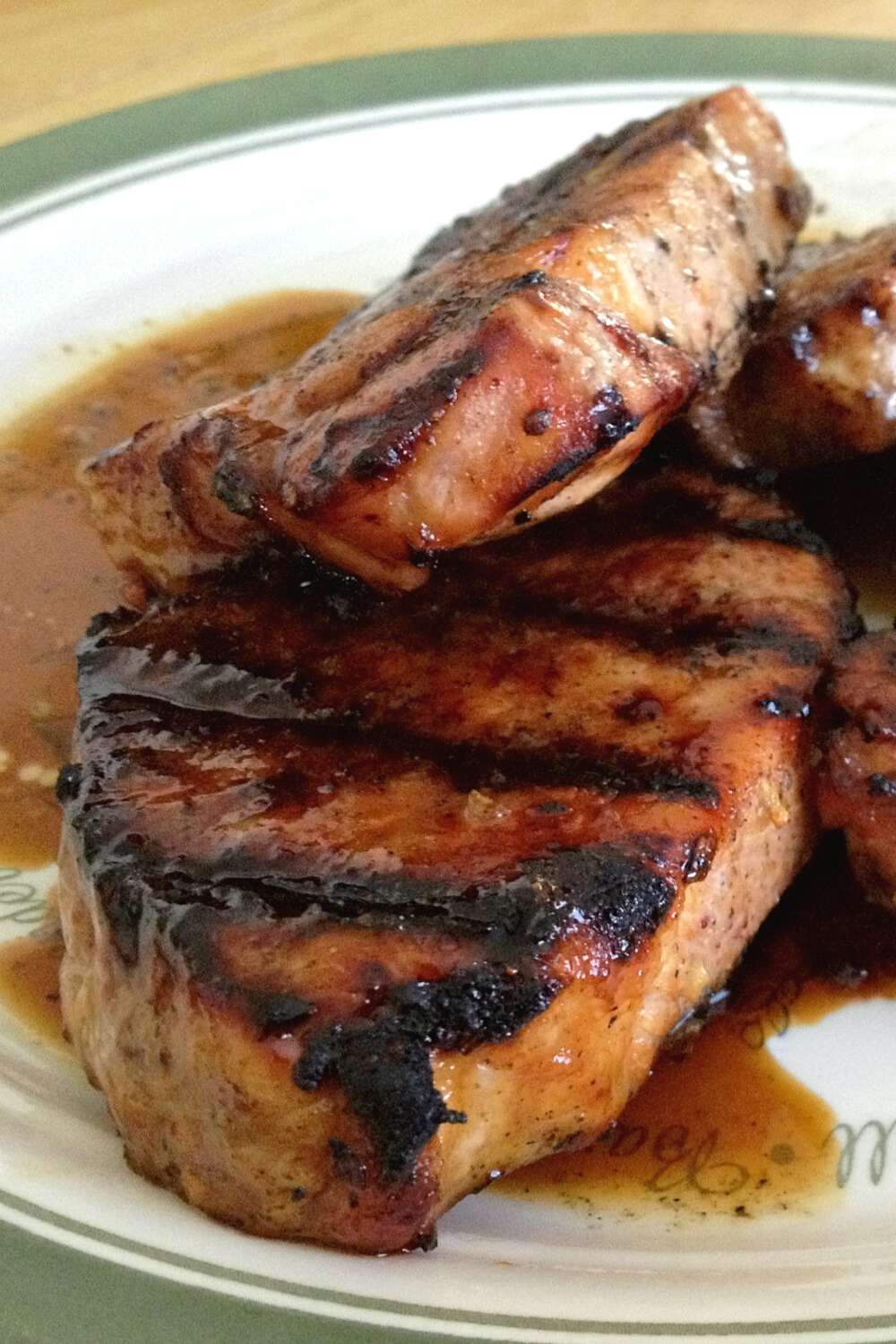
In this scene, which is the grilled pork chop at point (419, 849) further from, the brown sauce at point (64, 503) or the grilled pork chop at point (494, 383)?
the brown sauce at point (64, 503)

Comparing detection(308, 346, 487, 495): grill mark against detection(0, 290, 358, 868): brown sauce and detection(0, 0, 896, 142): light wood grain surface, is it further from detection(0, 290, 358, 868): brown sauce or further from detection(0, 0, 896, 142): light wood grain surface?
detection(0, 0, 896, 142): light wood grain surface

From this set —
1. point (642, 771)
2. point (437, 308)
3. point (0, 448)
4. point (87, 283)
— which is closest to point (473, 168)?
point (87, 283)

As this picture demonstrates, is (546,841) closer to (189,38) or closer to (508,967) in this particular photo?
(508,967)

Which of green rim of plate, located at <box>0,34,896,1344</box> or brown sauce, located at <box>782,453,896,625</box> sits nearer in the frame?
brown sauce, located at <box>782,453,896,625</box>

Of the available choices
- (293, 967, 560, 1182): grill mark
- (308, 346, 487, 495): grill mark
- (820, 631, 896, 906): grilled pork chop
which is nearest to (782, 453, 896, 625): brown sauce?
(820, 631, 896, 906): grilled pork chop

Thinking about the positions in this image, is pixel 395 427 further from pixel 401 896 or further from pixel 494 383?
pixel 401 896

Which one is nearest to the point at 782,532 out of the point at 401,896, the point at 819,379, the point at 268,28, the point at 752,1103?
the point at 819,379

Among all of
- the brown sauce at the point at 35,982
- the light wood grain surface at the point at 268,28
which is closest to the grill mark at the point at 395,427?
the brown sauce at the point at 35,982
